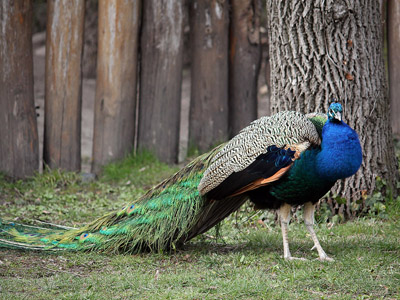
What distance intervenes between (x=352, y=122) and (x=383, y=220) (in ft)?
3.35

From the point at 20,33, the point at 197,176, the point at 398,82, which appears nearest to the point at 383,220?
the point at 197,176

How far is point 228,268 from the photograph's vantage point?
470cm

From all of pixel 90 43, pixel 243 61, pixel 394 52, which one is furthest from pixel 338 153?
pixel 90 43

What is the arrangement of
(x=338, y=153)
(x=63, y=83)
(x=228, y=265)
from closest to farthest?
(x=338, y=153) → (x=228, y=265) → (x=63, y=83)

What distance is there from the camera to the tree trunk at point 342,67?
577cm

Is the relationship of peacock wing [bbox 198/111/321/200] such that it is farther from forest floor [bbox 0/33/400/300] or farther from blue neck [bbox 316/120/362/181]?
forest floor [bbox 0/33/400/300]

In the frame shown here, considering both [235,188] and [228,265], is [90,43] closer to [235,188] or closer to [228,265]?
[235,188]

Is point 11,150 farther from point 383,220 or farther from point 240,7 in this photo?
point 383,220

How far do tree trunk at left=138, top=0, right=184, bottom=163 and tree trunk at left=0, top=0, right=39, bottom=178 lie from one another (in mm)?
1513

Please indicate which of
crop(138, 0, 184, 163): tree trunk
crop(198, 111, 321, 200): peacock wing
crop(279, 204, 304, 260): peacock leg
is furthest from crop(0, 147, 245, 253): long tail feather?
crop(138, 0, 184, 163): tree trunk

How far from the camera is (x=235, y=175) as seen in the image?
15.5 feet

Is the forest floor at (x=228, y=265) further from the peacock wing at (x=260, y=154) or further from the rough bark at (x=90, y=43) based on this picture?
the rough bark at (x=90, y=43)

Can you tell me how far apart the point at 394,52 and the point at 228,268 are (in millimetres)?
5386

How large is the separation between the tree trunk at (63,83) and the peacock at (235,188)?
259 cm
